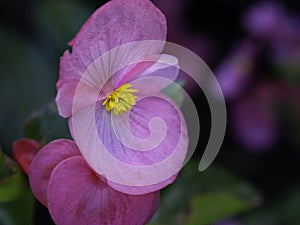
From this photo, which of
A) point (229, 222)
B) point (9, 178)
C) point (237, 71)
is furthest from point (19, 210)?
point (237, 71)

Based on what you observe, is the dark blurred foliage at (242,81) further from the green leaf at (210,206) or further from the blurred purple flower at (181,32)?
the green leaf at (210,206)

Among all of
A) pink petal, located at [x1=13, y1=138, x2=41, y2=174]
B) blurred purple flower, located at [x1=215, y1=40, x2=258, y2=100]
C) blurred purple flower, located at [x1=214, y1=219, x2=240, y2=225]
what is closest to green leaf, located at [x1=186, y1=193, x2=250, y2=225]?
pink petal, located at [x1=13, y1=138, x2=41, y2=174]

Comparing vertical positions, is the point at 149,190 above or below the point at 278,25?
above

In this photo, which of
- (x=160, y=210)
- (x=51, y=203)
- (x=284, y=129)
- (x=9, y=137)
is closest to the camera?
(x=51, y=203)

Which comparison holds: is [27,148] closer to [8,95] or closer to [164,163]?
[164,163]

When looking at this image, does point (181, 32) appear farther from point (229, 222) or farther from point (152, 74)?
point (152, 74)

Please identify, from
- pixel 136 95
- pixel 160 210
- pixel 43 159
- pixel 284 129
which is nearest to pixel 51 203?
pixel 43 159

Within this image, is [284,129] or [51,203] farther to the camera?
[284,129]

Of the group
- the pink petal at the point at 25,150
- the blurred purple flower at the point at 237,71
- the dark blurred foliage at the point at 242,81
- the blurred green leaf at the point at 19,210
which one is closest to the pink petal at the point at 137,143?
the pink petal at the point at 25,150
